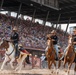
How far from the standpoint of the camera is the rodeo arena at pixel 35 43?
1524 cm

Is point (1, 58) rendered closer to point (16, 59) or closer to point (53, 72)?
point (16, 59)

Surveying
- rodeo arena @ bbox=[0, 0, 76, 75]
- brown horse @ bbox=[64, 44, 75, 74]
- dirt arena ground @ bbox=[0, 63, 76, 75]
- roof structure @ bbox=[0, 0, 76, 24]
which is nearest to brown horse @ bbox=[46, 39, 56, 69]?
rodeo arena @ bbox=[0, 0, 76, 75]

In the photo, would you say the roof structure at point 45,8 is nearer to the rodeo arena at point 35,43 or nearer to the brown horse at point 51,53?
the rodeo arena at point 35,43

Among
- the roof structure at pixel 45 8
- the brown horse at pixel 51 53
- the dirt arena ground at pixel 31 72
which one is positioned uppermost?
the roof structure at pixel 45 8

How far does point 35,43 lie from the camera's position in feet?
109

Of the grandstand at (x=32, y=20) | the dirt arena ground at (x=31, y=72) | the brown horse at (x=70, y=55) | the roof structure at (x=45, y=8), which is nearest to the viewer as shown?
the brown horse at (x=70, y=55)

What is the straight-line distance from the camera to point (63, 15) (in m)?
48.3

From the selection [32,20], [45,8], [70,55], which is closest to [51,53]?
[70,55]

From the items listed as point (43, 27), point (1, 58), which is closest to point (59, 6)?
point (43, 27)


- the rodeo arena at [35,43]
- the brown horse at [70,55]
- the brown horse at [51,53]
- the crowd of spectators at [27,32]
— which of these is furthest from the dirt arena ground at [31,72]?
the crowd of spectators at [27,32]

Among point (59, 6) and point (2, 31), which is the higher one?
point (59, 6)

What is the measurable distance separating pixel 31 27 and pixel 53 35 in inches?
972

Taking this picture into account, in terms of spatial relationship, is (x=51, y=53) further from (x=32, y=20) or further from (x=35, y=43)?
(x=32, y=20)

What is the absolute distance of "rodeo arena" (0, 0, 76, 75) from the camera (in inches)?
600
